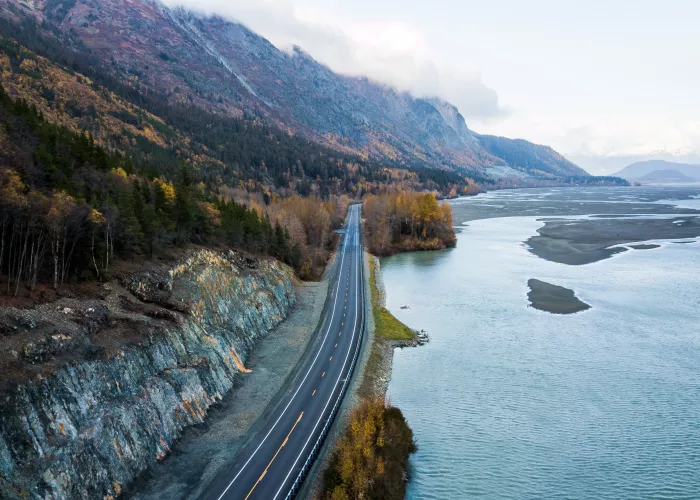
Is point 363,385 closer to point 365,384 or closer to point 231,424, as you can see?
point 365,384

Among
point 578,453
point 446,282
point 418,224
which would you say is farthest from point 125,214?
point 418,224

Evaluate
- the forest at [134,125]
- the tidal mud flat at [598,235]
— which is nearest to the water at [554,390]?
the tidal mud flat at [598,235]

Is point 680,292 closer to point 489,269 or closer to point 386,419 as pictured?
point 489,269

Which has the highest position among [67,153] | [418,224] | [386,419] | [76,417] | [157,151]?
[157,151]

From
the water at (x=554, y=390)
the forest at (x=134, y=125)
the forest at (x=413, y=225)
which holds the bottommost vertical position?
the water at (x=554, y=390)

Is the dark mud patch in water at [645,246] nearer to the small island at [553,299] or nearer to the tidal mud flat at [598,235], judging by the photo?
the tidal mud flat at [598,235]

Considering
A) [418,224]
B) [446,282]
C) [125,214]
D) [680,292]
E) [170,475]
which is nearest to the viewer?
[170,475]

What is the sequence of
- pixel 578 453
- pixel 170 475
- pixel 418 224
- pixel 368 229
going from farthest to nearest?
pixel 368 229 → pixel 418 224 → pixel 578 453 → pixel 170 475

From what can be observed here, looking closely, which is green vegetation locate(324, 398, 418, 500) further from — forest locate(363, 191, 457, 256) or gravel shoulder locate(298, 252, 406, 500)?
forest locate(363, 191, 457, 256)
